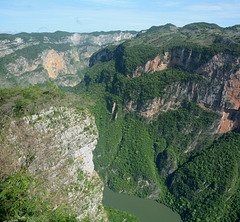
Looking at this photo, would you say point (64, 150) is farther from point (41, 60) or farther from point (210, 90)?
point (41, 60)

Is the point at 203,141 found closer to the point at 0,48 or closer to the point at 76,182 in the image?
the point at 76,182

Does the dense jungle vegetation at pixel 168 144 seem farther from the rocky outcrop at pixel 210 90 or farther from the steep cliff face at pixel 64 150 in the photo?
the steep cliff face at pixel 64 150

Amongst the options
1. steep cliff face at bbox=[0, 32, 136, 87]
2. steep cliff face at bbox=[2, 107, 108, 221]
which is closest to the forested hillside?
steep cliff face at bbox=[2, 107, 108, 221]

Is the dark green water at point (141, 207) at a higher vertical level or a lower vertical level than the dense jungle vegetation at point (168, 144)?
lower

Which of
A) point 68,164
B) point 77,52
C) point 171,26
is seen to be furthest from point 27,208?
point 77,52

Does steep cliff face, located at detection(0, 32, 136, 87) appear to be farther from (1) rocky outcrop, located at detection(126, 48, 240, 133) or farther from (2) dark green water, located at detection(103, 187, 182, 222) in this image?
(2) dark green water, located at detection(103, 187, 182, 222)

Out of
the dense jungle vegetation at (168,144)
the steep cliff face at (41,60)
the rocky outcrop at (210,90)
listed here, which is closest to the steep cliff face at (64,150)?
the dense jungle vegetation at (168,144)

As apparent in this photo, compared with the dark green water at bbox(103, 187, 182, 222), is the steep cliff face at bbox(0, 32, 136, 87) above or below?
above
